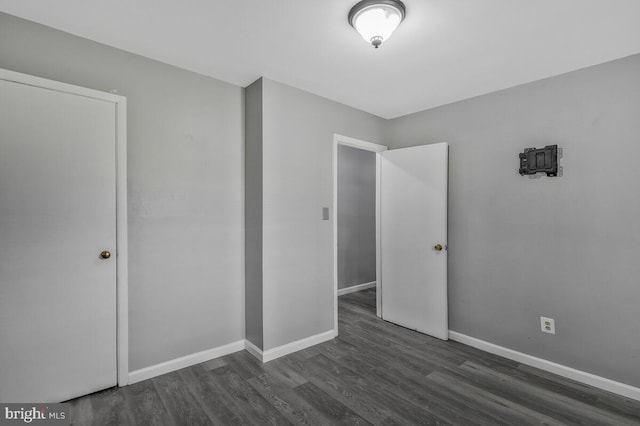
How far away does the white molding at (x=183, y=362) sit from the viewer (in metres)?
2.40

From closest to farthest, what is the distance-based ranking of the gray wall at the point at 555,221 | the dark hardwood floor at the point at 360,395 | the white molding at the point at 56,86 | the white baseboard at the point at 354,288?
the white molding at the point at 56,86, the dark hardwood floor at the point at 360,395, the gray wall at the point at 555,221, the white baseboard at the point at 354,288

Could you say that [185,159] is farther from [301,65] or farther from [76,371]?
[76,371]

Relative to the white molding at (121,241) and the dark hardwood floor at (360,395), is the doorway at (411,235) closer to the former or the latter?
the dark hardwood floor at (360,395)

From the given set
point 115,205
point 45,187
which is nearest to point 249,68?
point 115,205

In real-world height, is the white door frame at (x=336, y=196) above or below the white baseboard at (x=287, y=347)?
above

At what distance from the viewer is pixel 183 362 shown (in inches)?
103

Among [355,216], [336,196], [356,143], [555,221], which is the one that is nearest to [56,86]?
[336,196]

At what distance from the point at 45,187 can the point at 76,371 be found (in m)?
1.27

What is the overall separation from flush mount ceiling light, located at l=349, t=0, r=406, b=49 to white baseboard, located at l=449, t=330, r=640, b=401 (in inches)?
113

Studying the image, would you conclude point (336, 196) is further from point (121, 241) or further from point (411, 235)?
point (121, 241)

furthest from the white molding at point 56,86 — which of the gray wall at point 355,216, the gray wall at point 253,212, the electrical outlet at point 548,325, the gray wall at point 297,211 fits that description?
the electrical outlet at point 548,325

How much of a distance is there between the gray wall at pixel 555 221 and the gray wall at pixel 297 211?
1333mm

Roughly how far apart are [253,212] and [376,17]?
1.82 meters

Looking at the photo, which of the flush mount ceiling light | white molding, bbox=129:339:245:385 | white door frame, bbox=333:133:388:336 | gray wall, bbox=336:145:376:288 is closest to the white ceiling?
the flush mount ceiling light
